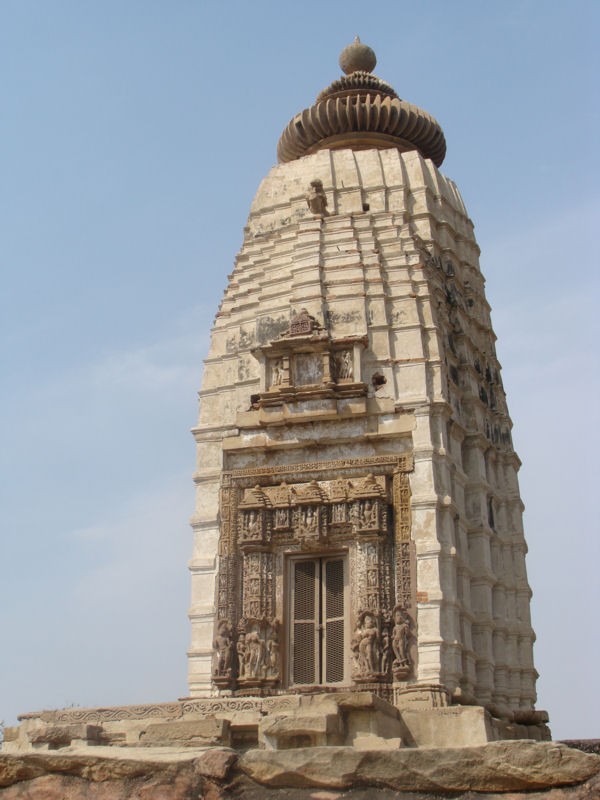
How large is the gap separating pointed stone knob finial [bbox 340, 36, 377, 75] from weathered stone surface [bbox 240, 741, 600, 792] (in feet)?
99.9

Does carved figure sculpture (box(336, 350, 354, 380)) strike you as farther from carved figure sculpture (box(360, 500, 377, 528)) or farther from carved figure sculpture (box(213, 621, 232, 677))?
carved figure sculpture (box(213, 621, 232, 677))

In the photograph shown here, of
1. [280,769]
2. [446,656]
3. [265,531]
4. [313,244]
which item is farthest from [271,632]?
[280,769]

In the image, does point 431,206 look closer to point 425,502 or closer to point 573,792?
point 425,502

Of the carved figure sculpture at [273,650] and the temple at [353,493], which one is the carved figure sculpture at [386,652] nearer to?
the temple at [353,493]

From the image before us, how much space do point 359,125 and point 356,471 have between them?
12266mm

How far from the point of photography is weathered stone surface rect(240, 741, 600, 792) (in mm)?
4977

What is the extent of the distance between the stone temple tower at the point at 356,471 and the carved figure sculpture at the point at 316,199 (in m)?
0.06

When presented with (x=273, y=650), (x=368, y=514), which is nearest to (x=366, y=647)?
(x=273, y=650)

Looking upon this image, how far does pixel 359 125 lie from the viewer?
97.3 ft

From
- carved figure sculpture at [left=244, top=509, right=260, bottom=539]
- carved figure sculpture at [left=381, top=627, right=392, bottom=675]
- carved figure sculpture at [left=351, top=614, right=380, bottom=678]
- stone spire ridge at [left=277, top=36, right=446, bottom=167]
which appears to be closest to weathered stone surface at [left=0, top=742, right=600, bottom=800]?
carved figure sculpture at [left=351, top=614, right=380, bottom=678]

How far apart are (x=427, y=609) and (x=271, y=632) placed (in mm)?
3126

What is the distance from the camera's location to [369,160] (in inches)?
1080

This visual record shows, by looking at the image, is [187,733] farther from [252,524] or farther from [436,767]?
[436,767]

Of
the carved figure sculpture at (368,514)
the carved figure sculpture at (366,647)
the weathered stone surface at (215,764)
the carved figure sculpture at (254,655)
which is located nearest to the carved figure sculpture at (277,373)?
the carved figure sculpture at (368,514)
